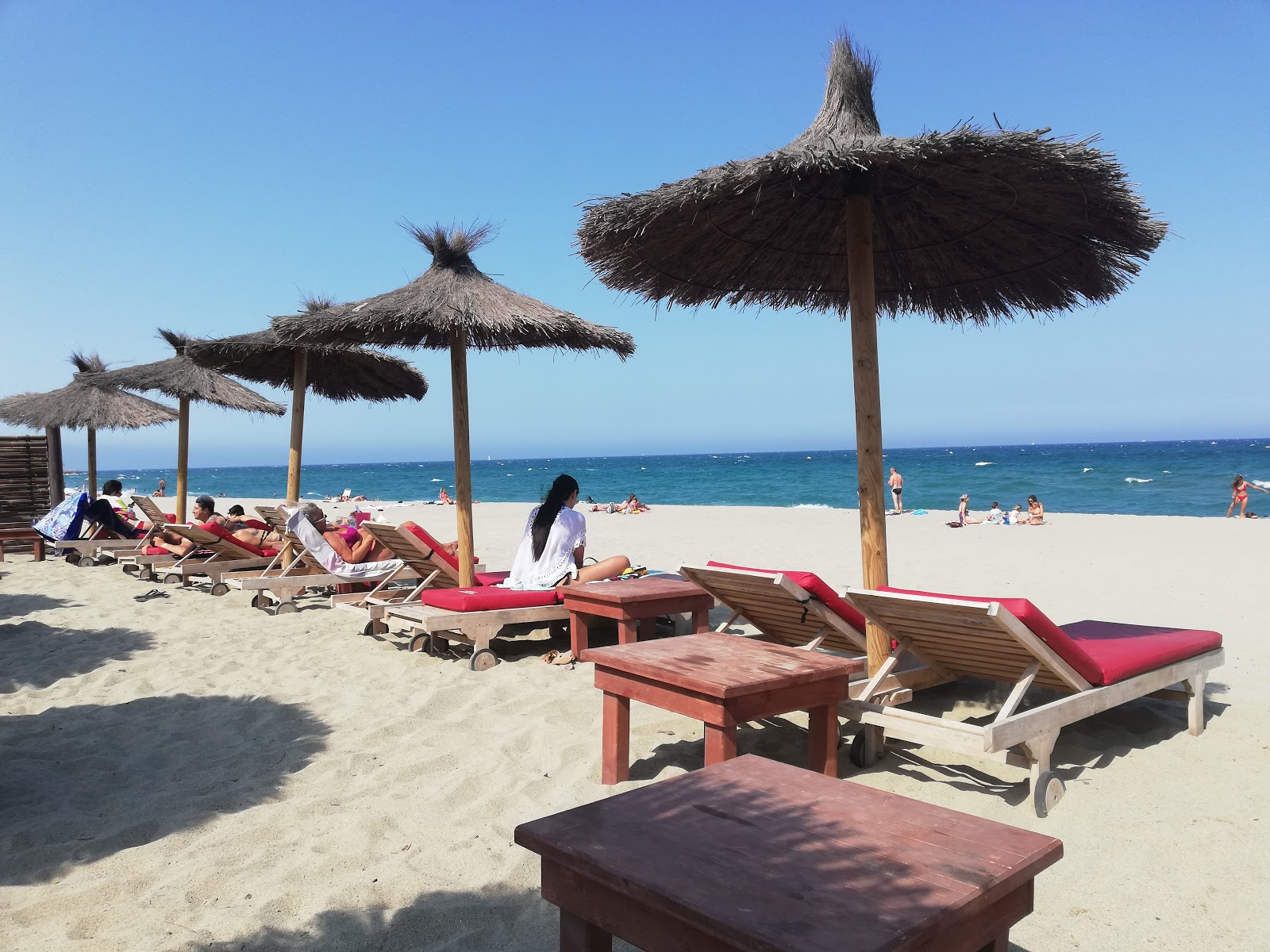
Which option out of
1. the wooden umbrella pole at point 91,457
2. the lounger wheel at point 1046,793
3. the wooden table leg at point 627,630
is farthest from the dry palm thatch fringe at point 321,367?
the wooden umbrella pole at point 91,457

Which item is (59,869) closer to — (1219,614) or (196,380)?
(1219,614)

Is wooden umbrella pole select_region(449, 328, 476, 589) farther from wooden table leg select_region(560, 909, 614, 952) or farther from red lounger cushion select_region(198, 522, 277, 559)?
wooden table leg select_region(560, 909, 614, 952)

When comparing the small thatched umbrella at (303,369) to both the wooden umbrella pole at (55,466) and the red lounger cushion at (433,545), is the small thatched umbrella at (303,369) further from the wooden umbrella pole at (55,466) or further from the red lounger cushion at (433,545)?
the wooden umbrella pole at (55,466)

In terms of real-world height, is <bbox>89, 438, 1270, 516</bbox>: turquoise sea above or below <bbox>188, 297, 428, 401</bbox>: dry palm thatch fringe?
below

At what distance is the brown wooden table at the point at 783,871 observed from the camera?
1.39 meters

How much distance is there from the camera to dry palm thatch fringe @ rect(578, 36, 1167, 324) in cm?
339

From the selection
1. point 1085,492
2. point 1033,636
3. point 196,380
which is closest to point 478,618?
point 1033,636

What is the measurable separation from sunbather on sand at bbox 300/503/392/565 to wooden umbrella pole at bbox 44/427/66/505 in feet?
28.8

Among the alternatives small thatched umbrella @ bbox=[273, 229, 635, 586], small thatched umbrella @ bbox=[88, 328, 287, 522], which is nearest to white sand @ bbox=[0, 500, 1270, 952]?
small thatched umbrella @ bbox=[273, 229, 635, 586]

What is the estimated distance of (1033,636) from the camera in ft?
10.1

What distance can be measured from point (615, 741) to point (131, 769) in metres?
2.10

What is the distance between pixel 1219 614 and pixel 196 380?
11154mm

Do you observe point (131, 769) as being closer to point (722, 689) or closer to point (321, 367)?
point (722, 689)

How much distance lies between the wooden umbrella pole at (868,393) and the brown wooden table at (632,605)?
4.91 feet
